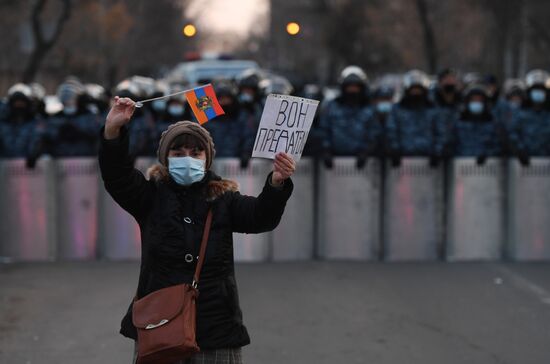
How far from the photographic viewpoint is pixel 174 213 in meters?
4.38

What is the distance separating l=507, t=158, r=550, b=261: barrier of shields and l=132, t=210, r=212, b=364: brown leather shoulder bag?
6397 mm

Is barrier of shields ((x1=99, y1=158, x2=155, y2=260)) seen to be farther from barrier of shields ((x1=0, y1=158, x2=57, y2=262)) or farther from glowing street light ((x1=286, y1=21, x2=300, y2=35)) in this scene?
glowing street light ((x1=286, y1=21, x2=300, y2=35))

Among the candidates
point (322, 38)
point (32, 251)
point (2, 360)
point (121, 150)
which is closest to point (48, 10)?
point (322, 38)

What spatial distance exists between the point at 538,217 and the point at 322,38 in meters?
38.9

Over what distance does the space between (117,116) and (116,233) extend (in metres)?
6.00

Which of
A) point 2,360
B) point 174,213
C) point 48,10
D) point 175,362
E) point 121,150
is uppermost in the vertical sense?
point 48,10

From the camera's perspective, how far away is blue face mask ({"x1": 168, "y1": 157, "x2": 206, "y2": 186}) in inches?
173

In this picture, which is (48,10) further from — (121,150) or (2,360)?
(121,150)

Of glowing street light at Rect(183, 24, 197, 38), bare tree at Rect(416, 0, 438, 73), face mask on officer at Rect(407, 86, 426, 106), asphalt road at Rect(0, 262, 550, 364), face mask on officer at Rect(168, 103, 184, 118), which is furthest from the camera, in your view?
bare tree at Rect(416, 0, 438, 73)

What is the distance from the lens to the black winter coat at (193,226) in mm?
4305

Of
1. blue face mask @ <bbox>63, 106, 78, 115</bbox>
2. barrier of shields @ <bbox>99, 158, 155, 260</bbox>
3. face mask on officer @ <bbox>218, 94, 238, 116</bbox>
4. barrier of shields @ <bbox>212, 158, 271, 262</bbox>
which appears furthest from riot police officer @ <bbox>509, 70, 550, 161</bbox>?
blue face mask @ <bbox>63, 106, 78, 115</bbox>

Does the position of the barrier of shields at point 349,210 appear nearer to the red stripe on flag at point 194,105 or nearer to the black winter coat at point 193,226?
the red stripe on flag at point 194,105

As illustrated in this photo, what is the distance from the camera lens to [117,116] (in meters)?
4.25

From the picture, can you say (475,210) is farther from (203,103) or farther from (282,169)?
(282,169)
